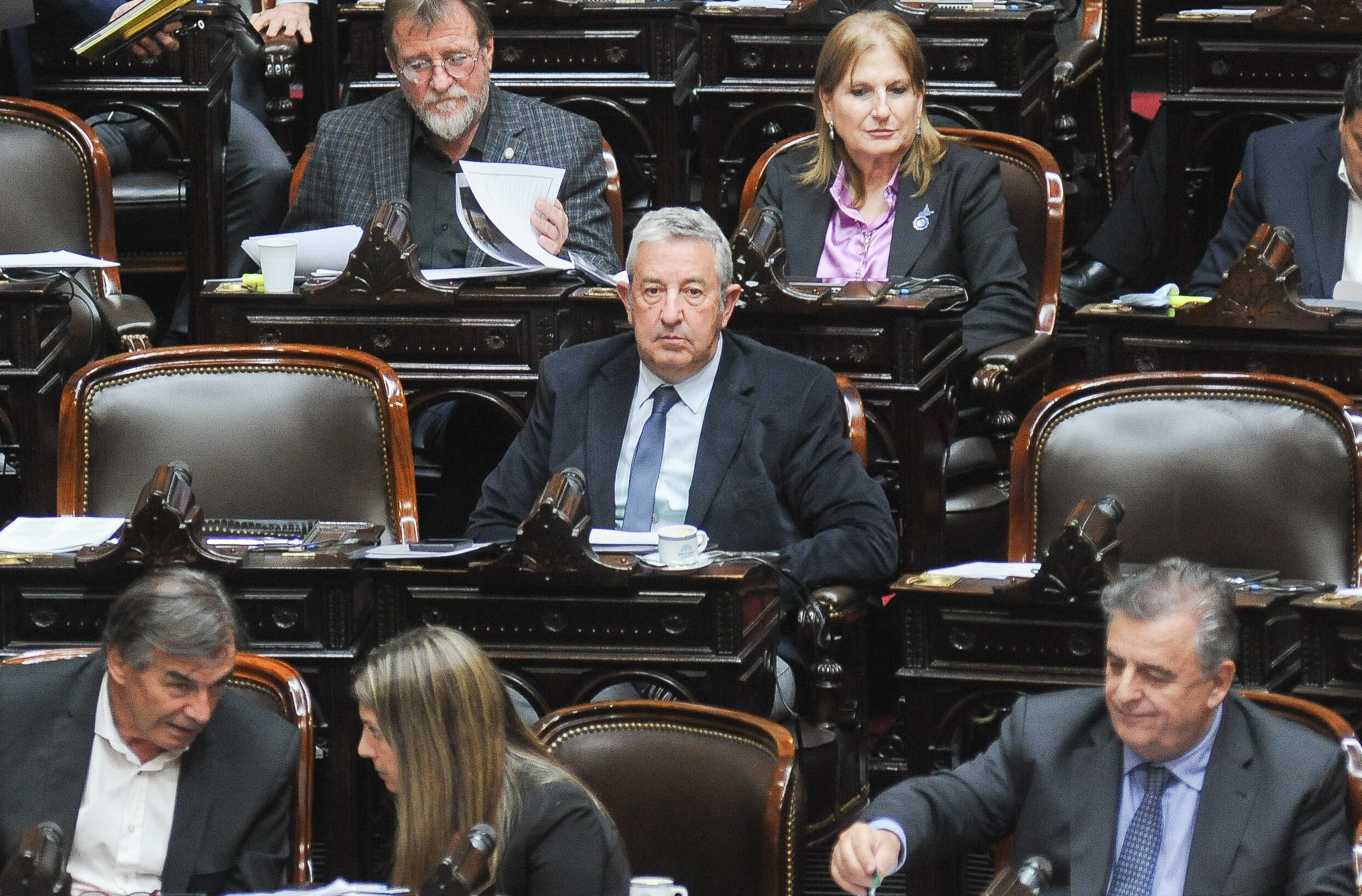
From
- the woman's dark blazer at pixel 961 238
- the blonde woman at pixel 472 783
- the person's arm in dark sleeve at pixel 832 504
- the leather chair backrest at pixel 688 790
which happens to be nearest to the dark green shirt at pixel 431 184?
the woman's dark blazer at pixel 961 238

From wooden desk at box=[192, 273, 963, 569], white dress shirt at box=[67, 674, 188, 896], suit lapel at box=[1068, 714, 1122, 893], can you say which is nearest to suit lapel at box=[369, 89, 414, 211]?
wooden desk at box=[192, 273, 963, 569]

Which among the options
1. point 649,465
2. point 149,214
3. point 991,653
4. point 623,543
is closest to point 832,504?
point 649,465

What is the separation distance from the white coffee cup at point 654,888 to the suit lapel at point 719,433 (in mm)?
1000

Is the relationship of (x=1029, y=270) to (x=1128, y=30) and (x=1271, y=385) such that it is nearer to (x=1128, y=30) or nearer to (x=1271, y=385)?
(x=1271, y=385)

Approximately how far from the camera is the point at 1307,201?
4289mm

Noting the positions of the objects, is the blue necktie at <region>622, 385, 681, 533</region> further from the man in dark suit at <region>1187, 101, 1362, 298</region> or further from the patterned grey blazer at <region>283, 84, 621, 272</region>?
the man in dark suit at <region>1187, 101, 1362, 298</region>

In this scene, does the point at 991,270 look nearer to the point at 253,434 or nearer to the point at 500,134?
the point at 500,134

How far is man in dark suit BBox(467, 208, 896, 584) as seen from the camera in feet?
12.0

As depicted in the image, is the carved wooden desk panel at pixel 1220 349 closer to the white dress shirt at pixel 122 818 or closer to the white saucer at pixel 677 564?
the white saucer at pixel 677 564

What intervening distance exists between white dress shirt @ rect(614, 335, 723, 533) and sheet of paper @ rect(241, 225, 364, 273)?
789mm

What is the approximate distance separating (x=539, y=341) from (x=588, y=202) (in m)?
0.59

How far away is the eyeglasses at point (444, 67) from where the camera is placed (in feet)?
15.1

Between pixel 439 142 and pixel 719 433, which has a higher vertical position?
pixel 439 142

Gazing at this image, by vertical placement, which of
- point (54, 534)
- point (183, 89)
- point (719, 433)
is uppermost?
point (183, 89)
